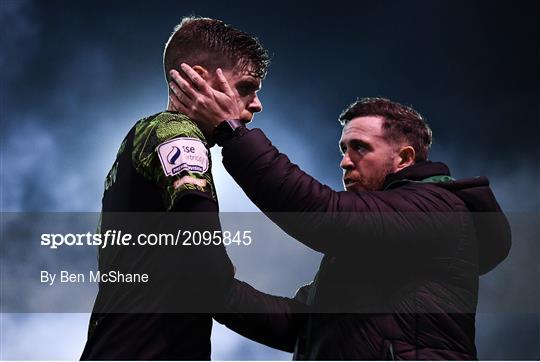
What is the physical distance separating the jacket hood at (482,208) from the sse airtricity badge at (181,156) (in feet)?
7.65

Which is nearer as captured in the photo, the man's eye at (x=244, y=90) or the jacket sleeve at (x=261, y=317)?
the man's eye at (x=244, y=90)

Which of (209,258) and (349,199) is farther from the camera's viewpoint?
(349,199)

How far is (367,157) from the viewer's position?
640cm

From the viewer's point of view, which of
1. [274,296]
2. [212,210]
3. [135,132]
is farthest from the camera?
[274,296]

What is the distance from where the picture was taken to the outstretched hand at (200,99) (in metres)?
4.69

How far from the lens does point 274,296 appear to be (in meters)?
6.27

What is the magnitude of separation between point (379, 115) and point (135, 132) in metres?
3.16

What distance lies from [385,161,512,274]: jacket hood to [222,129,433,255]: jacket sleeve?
752 mm

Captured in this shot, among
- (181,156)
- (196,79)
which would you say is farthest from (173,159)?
(196,79)

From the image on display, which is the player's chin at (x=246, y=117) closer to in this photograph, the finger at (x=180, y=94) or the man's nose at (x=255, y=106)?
the man's nose at (x=255, y=106)

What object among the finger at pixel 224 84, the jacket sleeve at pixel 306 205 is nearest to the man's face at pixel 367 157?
the jacket sleeve at pixel 306 205

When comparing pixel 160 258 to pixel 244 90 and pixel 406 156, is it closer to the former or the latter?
pixel 244 90

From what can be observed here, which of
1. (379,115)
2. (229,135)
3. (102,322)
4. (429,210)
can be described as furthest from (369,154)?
(102,322)

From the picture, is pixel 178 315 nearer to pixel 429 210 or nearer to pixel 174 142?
pixel 174 142
